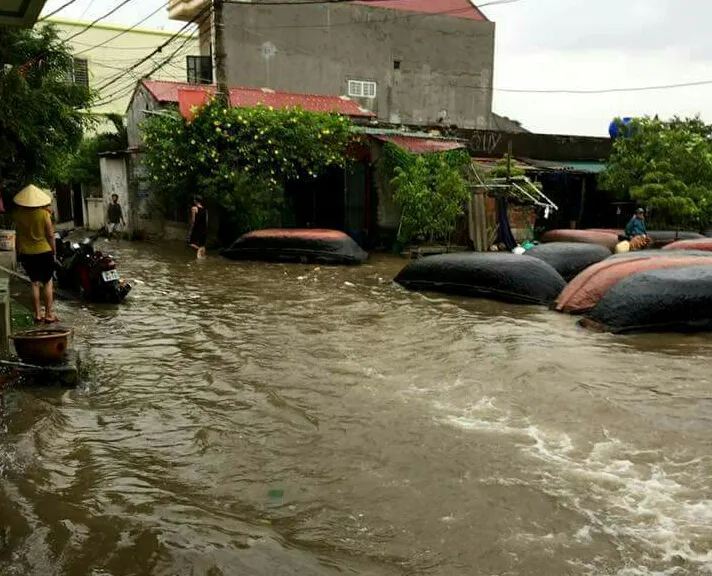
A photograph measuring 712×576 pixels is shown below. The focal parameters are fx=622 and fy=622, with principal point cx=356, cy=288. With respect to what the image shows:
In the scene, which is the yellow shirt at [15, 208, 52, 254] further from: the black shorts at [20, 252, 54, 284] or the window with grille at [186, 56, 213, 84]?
the window with grille at [186, 56, 213, 84]

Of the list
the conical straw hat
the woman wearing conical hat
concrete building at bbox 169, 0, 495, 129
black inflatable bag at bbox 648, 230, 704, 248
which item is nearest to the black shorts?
the woman wearing conical hat

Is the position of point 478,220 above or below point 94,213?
above

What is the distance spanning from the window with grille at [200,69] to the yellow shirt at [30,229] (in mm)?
17863

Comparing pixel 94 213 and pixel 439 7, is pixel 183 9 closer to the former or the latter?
pixel 94 213

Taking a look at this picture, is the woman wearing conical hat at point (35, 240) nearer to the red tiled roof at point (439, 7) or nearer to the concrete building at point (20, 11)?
the concrete building at point (20, 11)

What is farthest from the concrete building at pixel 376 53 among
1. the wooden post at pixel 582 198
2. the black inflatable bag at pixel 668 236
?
the black inflatable bag at pixel 668 236

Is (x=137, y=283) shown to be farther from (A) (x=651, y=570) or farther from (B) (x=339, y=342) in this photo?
(A) (x=651, y=570)

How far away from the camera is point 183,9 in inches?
1107

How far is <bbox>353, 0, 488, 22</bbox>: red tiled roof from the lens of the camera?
989 inches

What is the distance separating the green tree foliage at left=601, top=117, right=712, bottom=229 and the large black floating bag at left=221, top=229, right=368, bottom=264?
8659 millimetres

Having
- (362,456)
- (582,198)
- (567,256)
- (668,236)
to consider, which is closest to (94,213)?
(582,198)

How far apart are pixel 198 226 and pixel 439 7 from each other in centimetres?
1600

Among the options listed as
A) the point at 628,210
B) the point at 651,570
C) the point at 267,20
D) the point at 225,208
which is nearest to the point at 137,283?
the point at 225,208

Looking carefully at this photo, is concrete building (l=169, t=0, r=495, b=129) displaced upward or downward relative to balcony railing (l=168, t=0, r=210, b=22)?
downward
